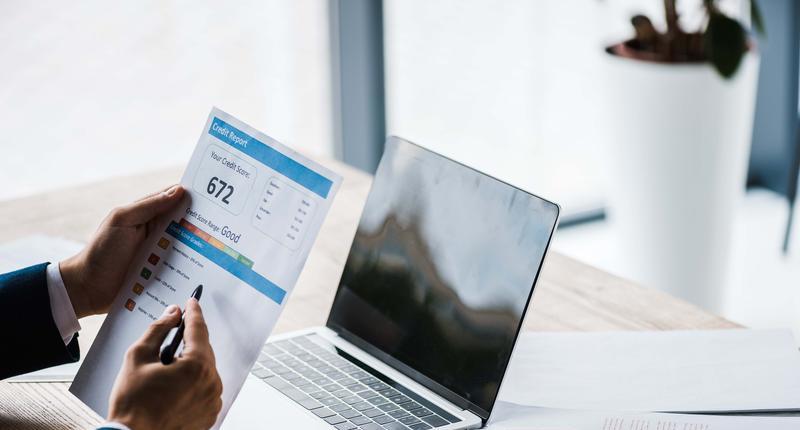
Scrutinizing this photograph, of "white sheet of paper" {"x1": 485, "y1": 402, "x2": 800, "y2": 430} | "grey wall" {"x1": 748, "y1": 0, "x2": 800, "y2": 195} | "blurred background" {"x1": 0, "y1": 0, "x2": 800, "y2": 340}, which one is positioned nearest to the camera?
"white sheet of paper" {"x1": 485, "y1": 402, "x2": 800, "y2": 430}

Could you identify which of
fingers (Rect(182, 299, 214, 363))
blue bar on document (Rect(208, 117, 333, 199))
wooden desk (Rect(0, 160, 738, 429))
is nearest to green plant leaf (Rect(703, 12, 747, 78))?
wooden desk (Rect(0, 160, 738, 429))

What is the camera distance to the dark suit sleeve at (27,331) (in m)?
1.10

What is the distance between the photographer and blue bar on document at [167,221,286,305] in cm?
98

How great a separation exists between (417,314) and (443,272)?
56 mm

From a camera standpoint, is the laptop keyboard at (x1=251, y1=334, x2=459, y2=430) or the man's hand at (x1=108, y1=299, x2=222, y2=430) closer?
the man's hand at (x1=108, y1=299, x2=222, y2=430)

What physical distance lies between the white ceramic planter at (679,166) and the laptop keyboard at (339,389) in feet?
4.38

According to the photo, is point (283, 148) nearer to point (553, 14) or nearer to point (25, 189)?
point (25, 189)

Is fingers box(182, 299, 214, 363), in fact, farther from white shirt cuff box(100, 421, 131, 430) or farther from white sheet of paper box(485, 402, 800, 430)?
white sheet of paper box(485, 402, 800, 430)

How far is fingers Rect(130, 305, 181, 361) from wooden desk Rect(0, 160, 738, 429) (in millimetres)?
162

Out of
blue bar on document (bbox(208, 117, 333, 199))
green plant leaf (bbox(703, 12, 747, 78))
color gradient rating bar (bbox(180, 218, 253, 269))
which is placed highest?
green plant leaf (bbox(703, 12, 747, 78))

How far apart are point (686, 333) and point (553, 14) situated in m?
2.08

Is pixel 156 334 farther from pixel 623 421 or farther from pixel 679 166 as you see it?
pixel 679 166

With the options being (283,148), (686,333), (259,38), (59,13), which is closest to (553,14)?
(259,38)

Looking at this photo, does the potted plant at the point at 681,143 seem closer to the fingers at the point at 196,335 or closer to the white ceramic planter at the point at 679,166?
the white ceramic planter at the point at 679,166
